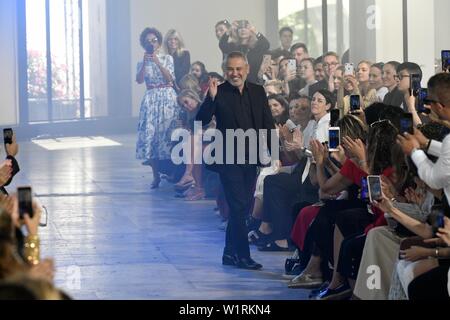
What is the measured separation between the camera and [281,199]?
7438mm

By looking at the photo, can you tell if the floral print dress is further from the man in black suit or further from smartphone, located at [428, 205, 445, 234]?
smartphone, located at [428, 205, 445, 234]

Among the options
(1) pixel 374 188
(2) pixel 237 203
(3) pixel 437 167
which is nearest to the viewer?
(3) pixel 437 167

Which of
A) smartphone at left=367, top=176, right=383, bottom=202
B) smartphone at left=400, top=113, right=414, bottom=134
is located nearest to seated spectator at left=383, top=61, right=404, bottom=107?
smartphone at left=400, top=113, right=414, bottom=134

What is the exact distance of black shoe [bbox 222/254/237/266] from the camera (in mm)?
7004

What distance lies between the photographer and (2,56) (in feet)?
36.2

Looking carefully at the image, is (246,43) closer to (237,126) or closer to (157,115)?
(157,115)

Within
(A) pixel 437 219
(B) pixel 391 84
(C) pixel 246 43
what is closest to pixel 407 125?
(A) pixel 437 219

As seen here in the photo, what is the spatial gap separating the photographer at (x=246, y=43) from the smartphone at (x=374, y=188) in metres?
5.94

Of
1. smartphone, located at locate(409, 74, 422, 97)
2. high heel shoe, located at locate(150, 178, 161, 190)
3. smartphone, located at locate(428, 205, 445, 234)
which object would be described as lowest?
high heel shoe, located at locate(150, 178, 161, 190)

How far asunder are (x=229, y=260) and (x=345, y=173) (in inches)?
57.8

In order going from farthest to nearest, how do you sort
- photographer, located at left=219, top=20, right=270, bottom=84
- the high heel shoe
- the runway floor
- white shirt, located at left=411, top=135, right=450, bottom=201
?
photographer, located at left=219, top=20, right=270, bottom=84 → the high heel shoe → the runway floor → white shirt, located at left=411, top=135, right=450, bottom=201

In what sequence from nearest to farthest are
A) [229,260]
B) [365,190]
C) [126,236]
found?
[365,190] < [229,260] < [126,236]

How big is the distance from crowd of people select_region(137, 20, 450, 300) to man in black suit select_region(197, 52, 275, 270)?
200 millimetres
